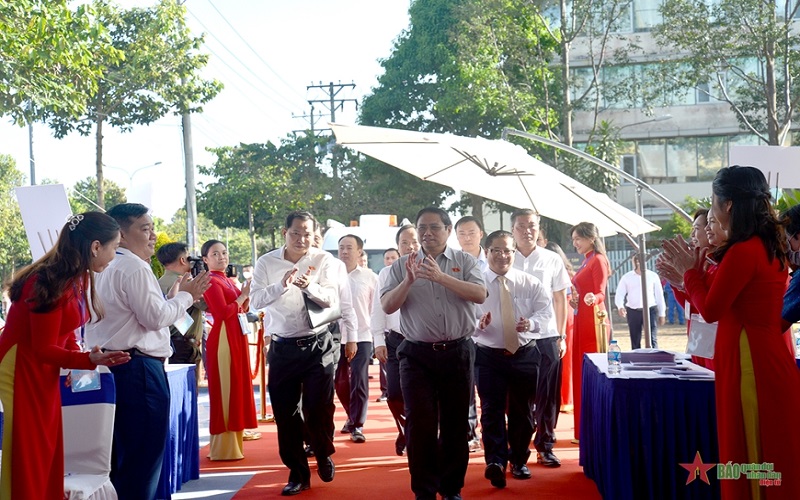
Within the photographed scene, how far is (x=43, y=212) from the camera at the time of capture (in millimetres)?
6301

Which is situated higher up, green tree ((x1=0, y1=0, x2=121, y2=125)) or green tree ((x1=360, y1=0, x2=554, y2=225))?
green tree ((x1=360, y1=0, x2=554, y2=225))

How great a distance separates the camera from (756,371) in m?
3.99

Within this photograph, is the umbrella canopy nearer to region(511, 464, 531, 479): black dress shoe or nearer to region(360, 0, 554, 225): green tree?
region(511, 464, 531, 479): black dress shoe

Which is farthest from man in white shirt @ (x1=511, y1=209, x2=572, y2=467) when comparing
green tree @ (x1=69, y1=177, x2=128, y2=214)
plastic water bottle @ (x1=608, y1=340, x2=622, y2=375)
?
green tree @ (x1=69, y1=177, x2=128, y2=214)

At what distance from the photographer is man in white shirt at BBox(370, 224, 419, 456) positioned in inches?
276

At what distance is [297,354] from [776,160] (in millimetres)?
3680

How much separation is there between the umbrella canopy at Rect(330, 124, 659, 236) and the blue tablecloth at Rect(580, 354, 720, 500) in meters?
2.91

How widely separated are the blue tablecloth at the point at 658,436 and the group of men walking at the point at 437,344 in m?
0.93

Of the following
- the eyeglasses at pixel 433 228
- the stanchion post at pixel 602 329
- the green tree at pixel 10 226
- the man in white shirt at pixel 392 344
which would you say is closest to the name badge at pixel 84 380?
the eyeglasses at pixel 433 228

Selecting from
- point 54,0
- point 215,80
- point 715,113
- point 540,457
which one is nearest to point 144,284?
point 540,457

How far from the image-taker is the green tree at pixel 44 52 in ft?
33.1

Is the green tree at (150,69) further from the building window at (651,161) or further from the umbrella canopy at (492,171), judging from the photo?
the building window at (651,161)

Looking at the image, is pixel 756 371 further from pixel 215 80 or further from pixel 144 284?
pixel 215 80

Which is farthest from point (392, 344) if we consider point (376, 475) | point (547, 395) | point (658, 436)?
point (658, 436)
